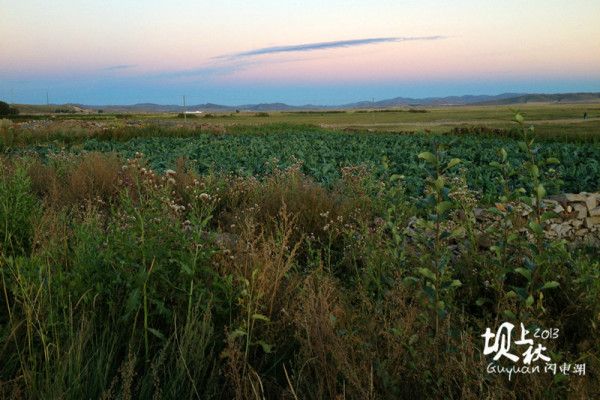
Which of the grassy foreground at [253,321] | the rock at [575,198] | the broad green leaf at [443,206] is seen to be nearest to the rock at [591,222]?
the rock at [575,198]

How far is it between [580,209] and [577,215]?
0.12 m

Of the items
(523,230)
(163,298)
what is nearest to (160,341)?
(163,298)

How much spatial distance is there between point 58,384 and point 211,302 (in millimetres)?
1057

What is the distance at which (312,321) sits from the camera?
313 centimetres

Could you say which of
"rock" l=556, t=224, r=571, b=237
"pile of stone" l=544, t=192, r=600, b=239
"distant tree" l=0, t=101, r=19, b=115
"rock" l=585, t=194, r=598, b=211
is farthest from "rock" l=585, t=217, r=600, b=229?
"distant tree" l=0, t=101, r=19, b=115

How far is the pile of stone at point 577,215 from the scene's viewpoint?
7414 mm

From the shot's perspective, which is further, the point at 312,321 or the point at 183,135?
the point at 183,135

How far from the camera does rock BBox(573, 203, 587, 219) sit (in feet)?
25.0

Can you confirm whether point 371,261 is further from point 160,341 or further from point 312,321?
point 160,341

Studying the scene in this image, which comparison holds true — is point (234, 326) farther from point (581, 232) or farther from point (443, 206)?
point (581, 232)

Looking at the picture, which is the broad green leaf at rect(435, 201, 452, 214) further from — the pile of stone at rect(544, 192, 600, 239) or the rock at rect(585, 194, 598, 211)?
the rock at rect(585, 194, 598, 211)

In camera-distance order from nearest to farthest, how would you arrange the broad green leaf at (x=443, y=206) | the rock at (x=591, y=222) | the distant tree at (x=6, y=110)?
1. the broad green leaf at (x=443, y=206)
2. the rock at (x=591, y=222)
3. the distant tree at (x=6, y=110)

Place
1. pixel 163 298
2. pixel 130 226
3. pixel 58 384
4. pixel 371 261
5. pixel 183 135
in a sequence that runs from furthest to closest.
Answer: pixel 183 135 → pixel 371 261 → pixel 130 226 → pixel 163 298 → pixel 58 384

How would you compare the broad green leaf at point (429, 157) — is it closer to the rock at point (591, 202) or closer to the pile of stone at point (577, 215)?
the pile of stone at point (577, 215)
